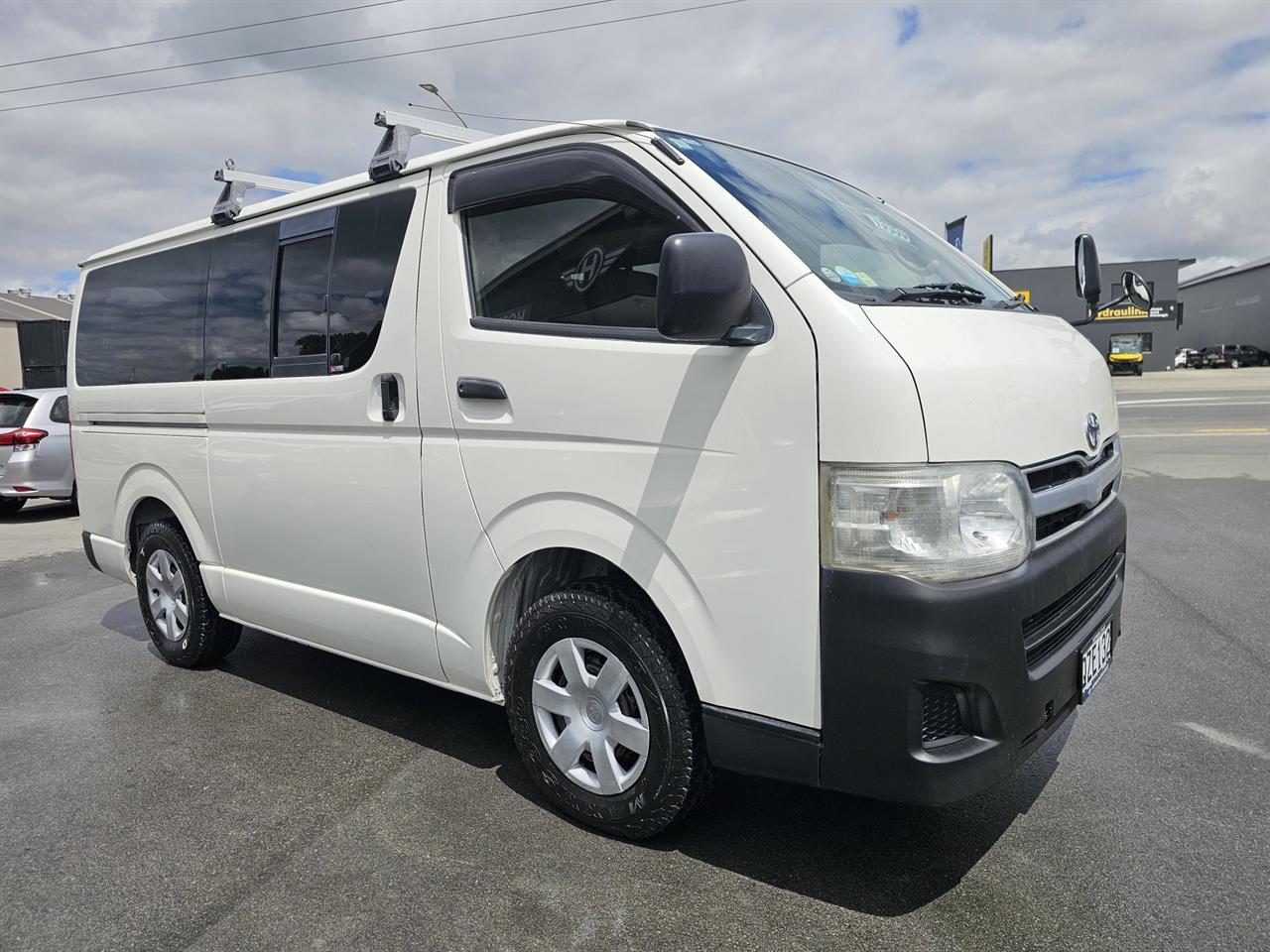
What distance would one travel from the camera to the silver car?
404 inches

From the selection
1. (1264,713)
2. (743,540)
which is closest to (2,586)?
(743,540)

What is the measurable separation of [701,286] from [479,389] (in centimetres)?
100

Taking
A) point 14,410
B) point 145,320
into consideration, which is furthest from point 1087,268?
point 14,410

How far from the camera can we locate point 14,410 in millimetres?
10461

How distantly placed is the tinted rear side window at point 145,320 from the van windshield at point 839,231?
8.90 feet

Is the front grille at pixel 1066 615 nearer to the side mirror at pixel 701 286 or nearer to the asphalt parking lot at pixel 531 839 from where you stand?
the asphalt parking lot at pixel 531 839

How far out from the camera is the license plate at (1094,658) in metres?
2.62

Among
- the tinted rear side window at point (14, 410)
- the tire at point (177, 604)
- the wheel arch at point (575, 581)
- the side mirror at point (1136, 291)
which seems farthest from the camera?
the tinted rear side window at point (14, 410)

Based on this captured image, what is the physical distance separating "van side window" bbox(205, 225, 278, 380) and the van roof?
0.11 metres

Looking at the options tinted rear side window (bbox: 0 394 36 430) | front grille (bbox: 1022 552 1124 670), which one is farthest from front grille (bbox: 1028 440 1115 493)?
tinted rear side window (bbox: 0 394 36 430)

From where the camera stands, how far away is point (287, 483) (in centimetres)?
374

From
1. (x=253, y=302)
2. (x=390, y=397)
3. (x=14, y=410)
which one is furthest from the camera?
(x=14, y=410)

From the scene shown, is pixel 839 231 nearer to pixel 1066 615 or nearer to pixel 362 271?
pixel 1066 615

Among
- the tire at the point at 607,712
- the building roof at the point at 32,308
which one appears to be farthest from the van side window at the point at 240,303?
the building roof at the point at 32,308
